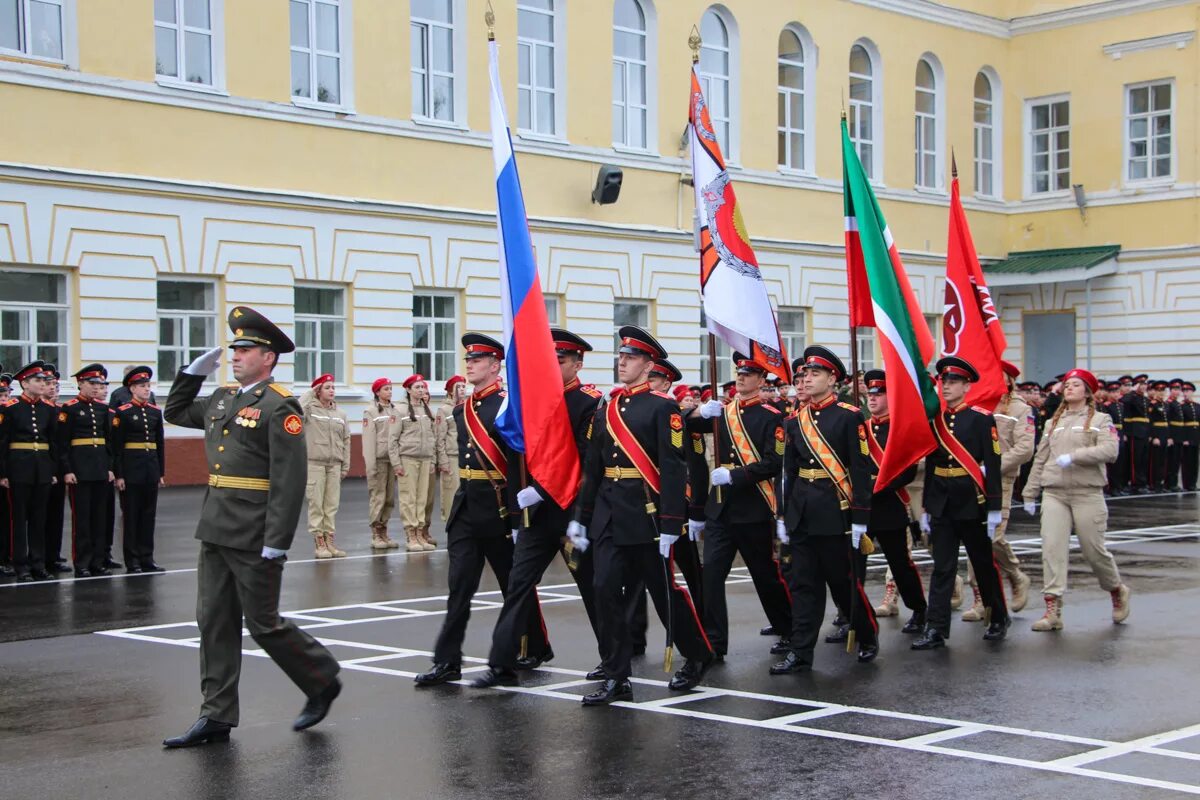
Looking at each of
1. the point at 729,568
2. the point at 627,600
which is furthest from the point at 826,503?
the point at 627,600

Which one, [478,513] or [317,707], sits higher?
[478,513]

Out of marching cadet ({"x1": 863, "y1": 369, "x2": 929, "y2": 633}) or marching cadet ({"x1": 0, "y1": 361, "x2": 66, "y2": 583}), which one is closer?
marching cadet ({"x1": 863, "y1": 369, "x2": 929, "y2": 633})

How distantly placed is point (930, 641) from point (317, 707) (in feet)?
14.6

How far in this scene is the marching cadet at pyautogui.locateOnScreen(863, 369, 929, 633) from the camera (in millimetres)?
11234

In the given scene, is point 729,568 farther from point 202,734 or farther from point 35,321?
point 35,321

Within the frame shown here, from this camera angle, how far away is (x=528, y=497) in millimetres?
9430

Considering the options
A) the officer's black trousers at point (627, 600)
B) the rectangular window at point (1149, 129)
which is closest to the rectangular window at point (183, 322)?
the officer's black trousers at point (627, 600)

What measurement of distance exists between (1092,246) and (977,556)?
29848 mm

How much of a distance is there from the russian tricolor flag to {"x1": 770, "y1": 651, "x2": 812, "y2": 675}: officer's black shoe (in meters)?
1.62

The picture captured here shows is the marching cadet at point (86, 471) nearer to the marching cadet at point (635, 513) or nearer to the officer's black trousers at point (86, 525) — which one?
the officer's black trousers at point (86, 525)

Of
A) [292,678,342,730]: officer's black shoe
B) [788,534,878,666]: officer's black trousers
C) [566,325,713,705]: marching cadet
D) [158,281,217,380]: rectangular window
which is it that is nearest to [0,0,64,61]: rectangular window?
[158,281,217,380]: rectangular window

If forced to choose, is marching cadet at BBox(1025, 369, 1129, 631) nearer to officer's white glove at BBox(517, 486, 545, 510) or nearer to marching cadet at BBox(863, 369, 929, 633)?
marching cadet at BBox(863, 369, 929, 633)

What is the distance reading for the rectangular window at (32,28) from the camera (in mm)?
22453

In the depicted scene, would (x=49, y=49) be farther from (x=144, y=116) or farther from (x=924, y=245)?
(x=924, y=245)
